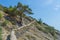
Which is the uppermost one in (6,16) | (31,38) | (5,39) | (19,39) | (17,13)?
(17,13)

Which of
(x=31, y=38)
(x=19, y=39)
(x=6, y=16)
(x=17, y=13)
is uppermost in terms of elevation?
(x=17, y=13)

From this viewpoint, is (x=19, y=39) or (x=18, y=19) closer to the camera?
(x=19, y=39)

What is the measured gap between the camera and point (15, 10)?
34938 millimetres

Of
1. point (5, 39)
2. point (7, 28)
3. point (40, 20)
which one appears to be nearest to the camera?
point (5, 39)

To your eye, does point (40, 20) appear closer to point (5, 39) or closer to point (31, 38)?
point (31, 38)

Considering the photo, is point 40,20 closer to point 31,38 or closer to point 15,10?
point 15,10

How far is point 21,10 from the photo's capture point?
121 feet

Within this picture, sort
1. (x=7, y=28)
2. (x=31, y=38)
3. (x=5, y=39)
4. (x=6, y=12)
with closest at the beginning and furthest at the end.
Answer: (x=5, y=39) < (x=31, y=38) < (x=7, y=28) < (x=6, y=12)

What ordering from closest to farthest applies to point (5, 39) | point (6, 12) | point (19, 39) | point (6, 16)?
1. point (5, 39)
2. point (19, 39)
3. point (6, 16)
4. point (6, 12)

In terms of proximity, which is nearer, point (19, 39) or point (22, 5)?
point (19, 39)

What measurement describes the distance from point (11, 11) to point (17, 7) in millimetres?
2099

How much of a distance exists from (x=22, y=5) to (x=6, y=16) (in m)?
4.19

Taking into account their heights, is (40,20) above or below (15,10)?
above

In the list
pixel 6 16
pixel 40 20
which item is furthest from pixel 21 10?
pixel 40 20
